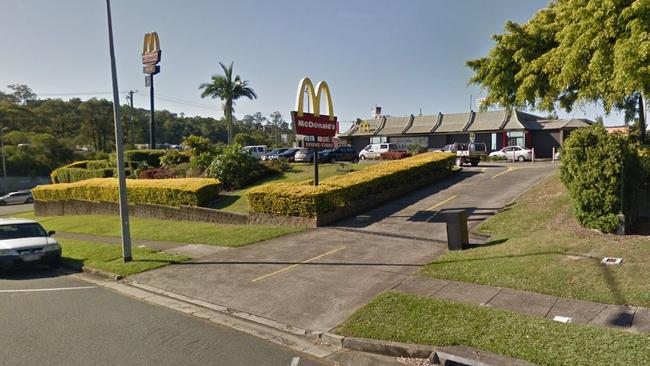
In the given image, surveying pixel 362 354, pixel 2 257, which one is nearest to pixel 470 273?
pixel 362 354

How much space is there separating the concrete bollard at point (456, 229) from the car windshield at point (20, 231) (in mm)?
12009

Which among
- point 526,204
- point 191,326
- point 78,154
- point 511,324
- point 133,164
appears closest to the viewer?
point 511,324

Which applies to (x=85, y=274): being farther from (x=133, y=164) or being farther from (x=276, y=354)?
(x=133, y=164)

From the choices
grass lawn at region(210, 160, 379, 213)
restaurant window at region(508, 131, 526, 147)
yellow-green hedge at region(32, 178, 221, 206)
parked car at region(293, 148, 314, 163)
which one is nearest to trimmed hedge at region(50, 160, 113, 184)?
yellow-green hedge at region(32, 178, 221, 206)

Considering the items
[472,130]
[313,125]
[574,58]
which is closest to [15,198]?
[313,125]

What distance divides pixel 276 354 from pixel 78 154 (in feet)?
249

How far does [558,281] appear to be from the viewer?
7.62m

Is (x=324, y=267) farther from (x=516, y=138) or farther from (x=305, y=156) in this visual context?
(x=516, y=138)

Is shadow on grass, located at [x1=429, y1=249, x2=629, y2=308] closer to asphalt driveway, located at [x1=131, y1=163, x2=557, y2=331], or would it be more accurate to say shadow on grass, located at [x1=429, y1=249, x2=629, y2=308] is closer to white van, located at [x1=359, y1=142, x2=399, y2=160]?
asphalt driveway, located at [x1=131, y1=163, x2=557, y2=331]

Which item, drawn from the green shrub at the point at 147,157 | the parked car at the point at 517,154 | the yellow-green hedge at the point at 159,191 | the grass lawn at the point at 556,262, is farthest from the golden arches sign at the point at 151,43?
the grass lawn at the point at 556,262

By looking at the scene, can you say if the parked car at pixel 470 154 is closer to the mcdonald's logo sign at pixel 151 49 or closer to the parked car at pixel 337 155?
the parked car at pixel 337 155

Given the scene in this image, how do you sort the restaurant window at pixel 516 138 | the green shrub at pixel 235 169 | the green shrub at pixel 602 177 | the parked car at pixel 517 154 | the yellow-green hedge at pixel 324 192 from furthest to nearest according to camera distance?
the restaurant window at pixel 516 138, the parked car at pixel 517 154, the green shrub at pixel 235 169, the yellow-green hedge at pixel 324 192, the green shrub at pixel 602 177

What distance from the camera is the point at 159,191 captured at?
Result: 70.6ft

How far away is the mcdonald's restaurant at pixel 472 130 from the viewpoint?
42688 mm
